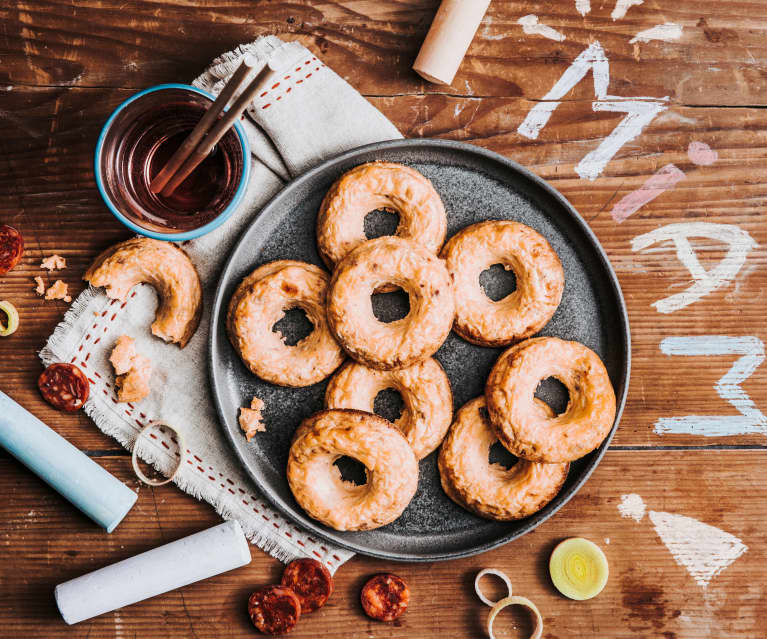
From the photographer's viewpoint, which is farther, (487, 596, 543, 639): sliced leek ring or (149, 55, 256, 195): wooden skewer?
(487, 596, 543, 639): sliced leek ring

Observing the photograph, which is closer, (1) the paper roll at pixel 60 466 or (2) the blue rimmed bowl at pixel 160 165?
(2) the blue rimmed bowl at pixel 160 165

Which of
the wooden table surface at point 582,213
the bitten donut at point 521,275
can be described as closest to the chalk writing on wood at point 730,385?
the wooden table surface at point 582,213

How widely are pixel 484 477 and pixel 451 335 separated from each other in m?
0.40

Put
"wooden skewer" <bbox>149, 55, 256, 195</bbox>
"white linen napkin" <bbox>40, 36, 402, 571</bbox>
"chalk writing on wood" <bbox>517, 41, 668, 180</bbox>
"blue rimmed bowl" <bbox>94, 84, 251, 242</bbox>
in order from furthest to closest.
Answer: "chalk writing on wood" <bbox>517, 41, 668, 180</bbox>
"white linen napkin" <bbox>40, 36, 402, 571</bbox>
"blue rimmed bowl" <bbox>94, 84, 251, 242</bbox>
"wooden skewer" <bbox>149, 55, 256, 195</bbox>

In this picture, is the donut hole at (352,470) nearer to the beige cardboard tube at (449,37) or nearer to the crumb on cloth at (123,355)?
the crumb on cloth at (123,355)

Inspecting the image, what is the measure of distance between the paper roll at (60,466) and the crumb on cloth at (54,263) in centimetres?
37

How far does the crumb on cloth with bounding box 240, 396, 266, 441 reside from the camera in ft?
5.92

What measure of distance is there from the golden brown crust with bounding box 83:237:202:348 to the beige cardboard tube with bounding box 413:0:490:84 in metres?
0.87

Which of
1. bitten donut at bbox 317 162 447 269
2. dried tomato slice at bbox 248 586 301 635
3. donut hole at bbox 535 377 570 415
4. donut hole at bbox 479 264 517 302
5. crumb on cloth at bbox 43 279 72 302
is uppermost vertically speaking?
bitten donut at bbox 317 162 447 269

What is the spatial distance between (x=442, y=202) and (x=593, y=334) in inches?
22.9

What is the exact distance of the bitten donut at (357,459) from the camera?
1680 mm

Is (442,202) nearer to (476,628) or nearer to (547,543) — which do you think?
(547,543)

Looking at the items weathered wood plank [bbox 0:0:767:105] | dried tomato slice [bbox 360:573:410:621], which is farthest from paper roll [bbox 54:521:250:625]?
weathered wood plank [bbox 0:0:767:105]

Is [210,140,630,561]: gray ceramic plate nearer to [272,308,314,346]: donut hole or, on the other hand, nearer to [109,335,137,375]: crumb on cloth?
[272,308,314,346]: donut hole
